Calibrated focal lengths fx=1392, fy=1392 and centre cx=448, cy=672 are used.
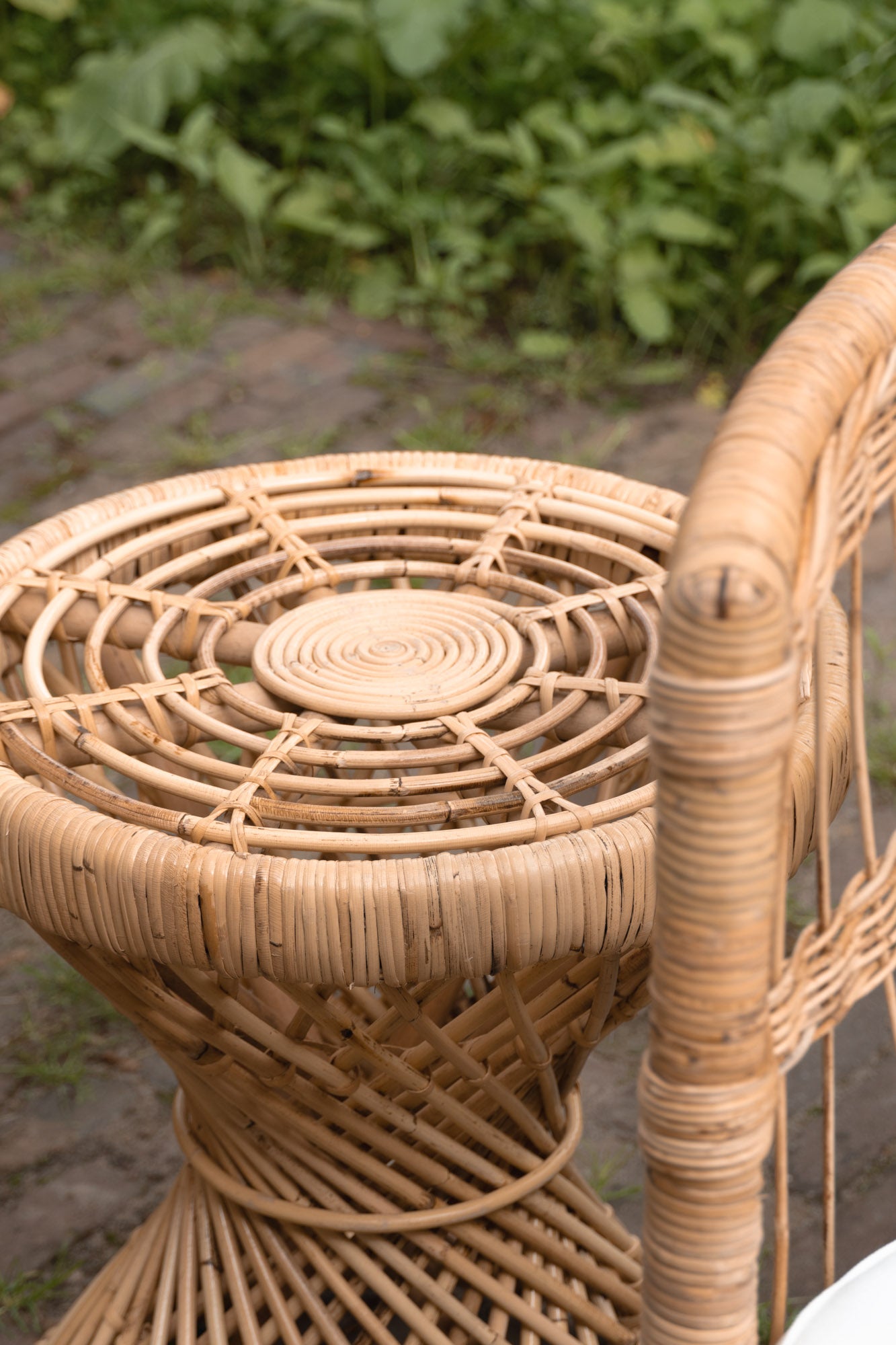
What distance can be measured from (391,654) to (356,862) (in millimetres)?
338

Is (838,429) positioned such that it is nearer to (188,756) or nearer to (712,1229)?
(712,1229)

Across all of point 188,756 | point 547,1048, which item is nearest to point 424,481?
point 188,756

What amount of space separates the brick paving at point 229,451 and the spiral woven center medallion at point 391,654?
659 millimetres

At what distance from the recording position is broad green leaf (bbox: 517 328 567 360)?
118 inches

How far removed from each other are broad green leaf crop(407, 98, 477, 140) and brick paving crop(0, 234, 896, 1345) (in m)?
0.46

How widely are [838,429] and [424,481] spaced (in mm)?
844

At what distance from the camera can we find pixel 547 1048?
3.46ft

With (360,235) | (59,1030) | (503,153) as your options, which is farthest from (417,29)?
(59,1030)

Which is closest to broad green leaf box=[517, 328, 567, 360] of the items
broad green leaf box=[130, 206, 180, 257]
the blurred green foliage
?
the blurred green foliage

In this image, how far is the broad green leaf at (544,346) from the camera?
301cm

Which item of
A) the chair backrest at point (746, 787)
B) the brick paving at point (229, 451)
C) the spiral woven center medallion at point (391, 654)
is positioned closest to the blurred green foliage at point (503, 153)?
the brick paving at point (229, 451)

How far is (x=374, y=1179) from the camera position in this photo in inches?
41.4

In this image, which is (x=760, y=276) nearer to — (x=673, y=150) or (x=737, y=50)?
(x=673, y=150)

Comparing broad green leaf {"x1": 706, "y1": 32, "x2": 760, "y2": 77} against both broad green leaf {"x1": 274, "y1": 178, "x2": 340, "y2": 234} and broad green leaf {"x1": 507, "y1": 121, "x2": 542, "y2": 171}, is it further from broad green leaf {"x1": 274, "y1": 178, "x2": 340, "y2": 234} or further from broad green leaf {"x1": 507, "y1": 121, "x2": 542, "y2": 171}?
broad green leaf {"x1": 274, "y1": 178, "x2": 340, "y2": 234}
